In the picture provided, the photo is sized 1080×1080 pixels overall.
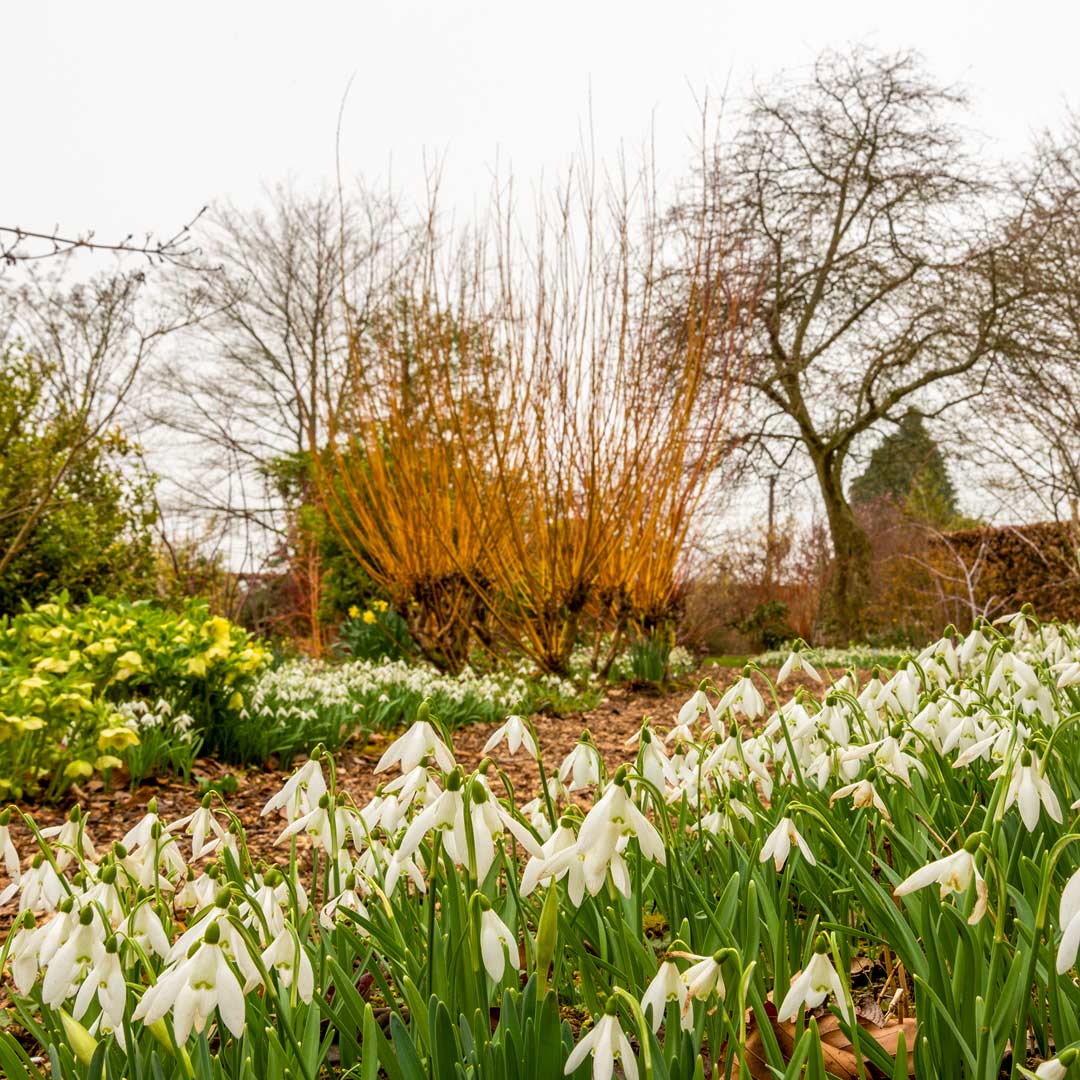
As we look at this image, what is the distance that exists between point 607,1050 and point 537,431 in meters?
5.98

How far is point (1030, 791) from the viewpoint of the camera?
44.7 inches

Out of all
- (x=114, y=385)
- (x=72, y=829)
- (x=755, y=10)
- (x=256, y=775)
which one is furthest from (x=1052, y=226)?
(x=114, y=385)

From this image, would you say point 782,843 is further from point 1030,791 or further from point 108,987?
point 108,987

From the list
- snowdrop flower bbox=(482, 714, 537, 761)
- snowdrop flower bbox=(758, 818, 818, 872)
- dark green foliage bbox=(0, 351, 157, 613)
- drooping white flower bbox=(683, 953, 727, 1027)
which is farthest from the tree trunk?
drooping white flower bbox=(683, 953, 727, 1027)

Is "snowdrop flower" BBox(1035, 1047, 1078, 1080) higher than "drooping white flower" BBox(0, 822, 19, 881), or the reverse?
"drooping white flower" BBox(0, 822, 19, 881)

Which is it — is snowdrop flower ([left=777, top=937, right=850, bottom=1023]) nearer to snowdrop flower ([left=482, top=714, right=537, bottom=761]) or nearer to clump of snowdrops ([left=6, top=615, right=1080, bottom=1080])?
clump of snowdrops ([left=6, top=615, right=1080, bottom=1080])

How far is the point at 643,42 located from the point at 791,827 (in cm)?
724

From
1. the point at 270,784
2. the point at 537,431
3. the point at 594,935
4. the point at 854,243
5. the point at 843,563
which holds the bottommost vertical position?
the point at 270,784

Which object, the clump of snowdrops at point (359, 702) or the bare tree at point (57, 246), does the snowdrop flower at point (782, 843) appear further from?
the clump of snowdrops at point (359, 702)

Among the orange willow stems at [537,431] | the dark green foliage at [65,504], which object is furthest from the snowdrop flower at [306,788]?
the dark green foliage at [65,504]

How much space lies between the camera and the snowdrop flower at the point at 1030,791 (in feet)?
3.67

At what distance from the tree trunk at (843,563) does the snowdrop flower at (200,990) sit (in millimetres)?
14027

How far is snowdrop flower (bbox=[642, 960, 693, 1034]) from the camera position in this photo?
924 millimetres

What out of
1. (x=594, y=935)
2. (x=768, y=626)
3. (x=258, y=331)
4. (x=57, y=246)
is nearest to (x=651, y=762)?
(x=594, y=935)
